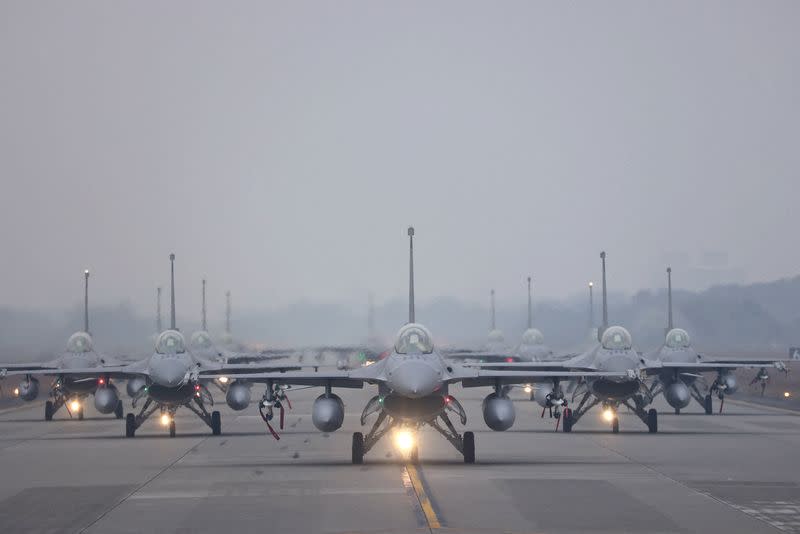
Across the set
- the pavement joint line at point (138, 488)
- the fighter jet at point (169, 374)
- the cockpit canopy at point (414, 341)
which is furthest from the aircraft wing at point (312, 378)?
the fighter jet at point (169, 374)

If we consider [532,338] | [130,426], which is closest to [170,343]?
[130,426]

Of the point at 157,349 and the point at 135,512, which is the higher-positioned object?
the point at 157,349

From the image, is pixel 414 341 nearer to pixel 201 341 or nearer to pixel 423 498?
pixel 423 498

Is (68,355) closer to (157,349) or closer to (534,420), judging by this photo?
(157,349)

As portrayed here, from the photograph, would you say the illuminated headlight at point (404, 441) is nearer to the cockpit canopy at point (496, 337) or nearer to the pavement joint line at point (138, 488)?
the pavement joint line at point (138, 488)

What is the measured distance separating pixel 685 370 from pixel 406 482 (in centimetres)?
2268

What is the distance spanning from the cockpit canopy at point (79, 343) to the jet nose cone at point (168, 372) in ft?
38.9

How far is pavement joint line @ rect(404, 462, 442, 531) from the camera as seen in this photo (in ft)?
62.7

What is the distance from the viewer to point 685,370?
45156mm

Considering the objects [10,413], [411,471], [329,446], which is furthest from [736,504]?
[10,413]

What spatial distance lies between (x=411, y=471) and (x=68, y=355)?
25163mm

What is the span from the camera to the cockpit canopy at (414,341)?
2885cm

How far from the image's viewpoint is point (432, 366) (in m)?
28.2

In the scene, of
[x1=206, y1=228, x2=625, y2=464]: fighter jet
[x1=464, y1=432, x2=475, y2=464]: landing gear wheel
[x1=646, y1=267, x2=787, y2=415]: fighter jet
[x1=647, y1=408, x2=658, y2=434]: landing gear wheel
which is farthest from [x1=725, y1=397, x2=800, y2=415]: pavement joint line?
[x1=464, y1=432, x2=475, y2=464]: landing gear wheel
